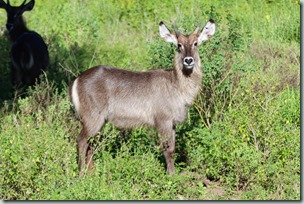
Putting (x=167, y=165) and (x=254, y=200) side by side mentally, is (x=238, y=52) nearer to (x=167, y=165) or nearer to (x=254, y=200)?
(x=167, y=165)

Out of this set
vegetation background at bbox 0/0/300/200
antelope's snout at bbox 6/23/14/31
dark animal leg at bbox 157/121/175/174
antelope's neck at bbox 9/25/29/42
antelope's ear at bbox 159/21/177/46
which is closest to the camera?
vegetation background at bbox 0/0/300/200

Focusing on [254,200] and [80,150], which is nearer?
[254,200]

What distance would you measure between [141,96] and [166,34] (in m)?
0.67

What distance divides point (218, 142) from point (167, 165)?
60 centimetres

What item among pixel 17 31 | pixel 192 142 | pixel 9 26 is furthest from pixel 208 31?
pixel 17 31

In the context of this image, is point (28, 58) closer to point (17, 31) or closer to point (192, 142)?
point (17, 31)

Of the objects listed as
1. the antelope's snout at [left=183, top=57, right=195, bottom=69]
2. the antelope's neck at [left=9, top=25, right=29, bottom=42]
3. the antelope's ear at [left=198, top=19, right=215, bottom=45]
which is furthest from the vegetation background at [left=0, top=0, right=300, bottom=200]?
the antelope's neck at [left=9, top=25, right=29, bottom=42]

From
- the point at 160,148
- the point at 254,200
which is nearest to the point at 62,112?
the point at 160,148

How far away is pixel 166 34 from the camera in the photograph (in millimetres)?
7285

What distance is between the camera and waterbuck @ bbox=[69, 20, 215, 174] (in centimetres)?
705

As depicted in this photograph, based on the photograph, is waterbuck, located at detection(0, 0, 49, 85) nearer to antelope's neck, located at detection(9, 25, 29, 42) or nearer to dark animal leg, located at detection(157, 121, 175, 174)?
antelope's neck, located at detection(9, 25, 29, 42)

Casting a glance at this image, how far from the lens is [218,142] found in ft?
21.9

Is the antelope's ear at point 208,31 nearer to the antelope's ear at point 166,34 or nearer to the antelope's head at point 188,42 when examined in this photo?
the antelope's head at point 188,42

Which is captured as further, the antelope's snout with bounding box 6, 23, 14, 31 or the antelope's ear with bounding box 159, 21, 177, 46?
the antelope's snout with bounding box 6, 23, 14, 31
